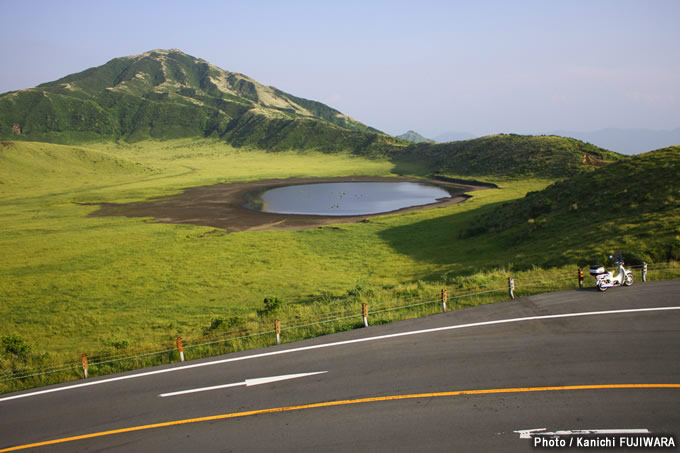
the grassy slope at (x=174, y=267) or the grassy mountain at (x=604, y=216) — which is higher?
the grassy mountain at (x=604, y=216)

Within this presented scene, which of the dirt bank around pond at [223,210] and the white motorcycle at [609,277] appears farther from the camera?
the dirt bank around pond at [223,210]

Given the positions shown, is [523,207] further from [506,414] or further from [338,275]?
[506,414]

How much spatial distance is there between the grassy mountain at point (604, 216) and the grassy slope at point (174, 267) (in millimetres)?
4501

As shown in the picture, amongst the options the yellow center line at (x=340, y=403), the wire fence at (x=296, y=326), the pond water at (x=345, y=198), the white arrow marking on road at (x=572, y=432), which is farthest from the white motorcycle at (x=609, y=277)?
the pond water at (x=345, y=198)

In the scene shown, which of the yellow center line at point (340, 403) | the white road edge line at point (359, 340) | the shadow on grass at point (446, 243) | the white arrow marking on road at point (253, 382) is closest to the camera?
the yellow center line at point (340, 403)

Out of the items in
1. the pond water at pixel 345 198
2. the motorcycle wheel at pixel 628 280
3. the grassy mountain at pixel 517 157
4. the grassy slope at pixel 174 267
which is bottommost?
the grassy slope at pixel 174 267

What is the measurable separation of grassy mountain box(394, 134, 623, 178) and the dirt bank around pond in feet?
46.8

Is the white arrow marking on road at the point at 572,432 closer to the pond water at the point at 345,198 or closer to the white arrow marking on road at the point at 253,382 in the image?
the white arrow marking on road at the point at 253,382

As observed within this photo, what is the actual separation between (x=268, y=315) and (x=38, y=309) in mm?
19957

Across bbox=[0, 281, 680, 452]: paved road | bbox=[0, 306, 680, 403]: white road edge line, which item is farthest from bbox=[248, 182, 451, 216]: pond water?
bbox=[0, 281, 680, 452]: paved road

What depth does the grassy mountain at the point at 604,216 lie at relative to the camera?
25656 millimetres

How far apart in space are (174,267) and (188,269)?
6.60 feet

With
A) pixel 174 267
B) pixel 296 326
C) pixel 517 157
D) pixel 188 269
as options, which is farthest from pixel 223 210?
pixel 517 157

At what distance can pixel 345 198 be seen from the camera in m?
86.9
